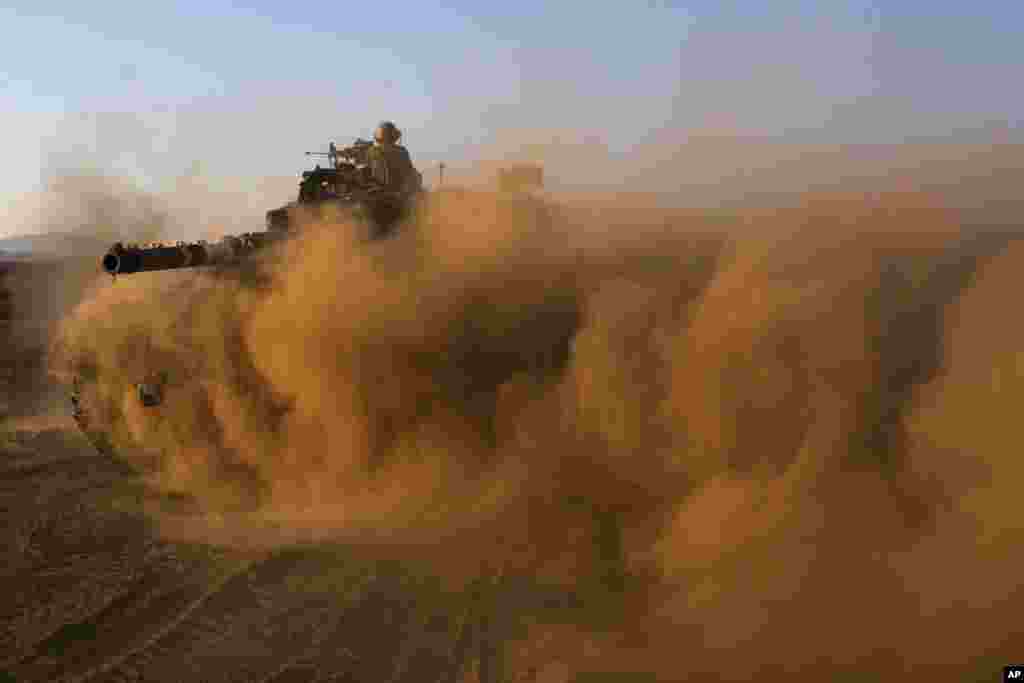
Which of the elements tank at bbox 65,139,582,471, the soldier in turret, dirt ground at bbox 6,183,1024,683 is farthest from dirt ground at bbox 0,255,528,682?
the soldier in turret

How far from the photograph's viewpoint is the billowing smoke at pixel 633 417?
21.1 feet

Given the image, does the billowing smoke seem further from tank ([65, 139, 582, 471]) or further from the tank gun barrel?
the tank gun barrel

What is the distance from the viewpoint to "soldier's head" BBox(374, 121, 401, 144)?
1372 centimetres

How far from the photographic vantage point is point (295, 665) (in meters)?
6.47

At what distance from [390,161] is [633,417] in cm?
716

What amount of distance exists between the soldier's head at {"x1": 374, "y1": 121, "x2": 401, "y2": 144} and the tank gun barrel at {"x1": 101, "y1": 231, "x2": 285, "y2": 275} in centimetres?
337

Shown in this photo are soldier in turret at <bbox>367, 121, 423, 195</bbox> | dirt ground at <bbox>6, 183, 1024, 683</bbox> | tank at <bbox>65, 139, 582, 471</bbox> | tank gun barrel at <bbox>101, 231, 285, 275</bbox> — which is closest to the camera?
dirt ground at <bbox>6, 183, 1024, 683</bbox>

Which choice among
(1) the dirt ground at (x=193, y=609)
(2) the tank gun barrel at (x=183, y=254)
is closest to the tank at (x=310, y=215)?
(2) the tank gun barrel at (x=183, y=254)

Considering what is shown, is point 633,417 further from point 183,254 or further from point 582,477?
point 183,254

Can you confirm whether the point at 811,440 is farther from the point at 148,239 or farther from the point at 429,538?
the point at 148,239

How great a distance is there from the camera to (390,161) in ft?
45.0

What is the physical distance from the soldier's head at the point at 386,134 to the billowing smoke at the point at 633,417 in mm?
2953

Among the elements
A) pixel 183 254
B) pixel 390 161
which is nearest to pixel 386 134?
pixel 390 161

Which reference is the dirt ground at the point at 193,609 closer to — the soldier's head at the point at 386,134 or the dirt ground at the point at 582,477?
the dirt ground at the point at 582,477
